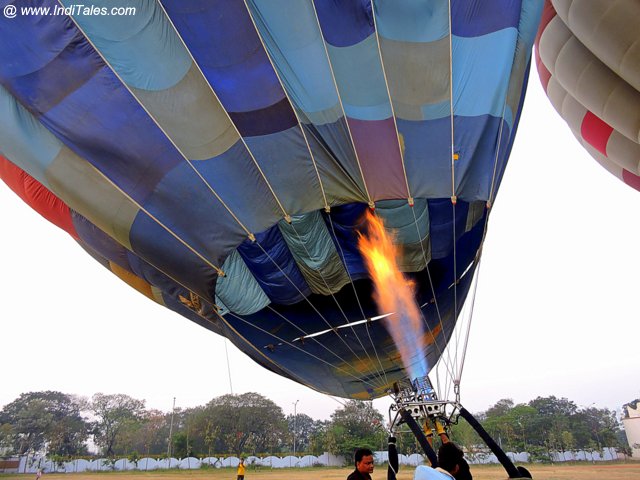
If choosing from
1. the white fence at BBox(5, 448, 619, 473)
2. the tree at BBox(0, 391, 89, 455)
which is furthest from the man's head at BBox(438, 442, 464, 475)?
the tree at BBox(0, 391, 89, 455)

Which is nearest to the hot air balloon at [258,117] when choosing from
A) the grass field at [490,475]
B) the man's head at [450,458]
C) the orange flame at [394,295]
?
the orange flame at [394,295]

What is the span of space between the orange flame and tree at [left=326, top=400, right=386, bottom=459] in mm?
28841

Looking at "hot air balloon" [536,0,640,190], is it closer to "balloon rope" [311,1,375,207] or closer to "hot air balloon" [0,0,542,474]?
"hot air balloon" [0,0,542,474]

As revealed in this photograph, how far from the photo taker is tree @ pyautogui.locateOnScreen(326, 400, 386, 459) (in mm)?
37188

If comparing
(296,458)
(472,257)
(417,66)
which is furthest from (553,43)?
(296,458)

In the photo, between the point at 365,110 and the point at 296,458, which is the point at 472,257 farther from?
the point at 296,458

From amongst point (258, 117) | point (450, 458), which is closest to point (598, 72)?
point (258, 117)

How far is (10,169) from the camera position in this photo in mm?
6375

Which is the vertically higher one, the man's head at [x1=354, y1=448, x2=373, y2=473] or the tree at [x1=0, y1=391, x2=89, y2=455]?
the tree at [x1=0, y1=391, x2=89, y2=455]

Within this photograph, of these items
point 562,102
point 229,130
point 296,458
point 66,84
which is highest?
point 562,102

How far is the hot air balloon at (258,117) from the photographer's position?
171 inches

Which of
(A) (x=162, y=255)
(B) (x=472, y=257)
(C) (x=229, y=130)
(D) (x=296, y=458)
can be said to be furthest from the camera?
(D) (x=296, y=458)

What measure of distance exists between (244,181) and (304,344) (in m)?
3.54

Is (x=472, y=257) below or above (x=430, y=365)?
above
